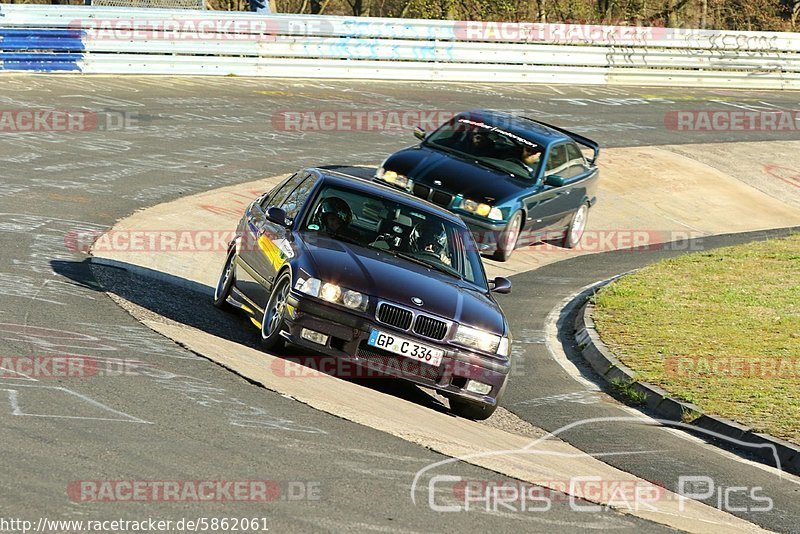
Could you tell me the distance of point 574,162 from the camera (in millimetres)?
18344

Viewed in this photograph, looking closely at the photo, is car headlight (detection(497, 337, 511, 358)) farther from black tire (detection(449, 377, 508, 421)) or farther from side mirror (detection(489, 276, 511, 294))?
side mirror (detection(489, 276, 511, 294))

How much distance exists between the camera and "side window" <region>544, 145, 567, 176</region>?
17406 millimetres

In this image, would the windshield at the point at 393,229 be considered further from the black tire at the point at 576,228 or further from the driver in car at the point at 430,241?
Result: the black tire at the point at 576,228

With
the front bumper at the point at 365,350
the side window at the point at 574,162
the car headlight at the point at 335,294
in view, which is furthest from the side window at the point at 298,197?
the side window at the point at 574,162

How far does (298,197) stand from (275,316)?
1634 millimetres

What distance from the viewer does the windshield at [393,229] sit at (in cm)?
1048

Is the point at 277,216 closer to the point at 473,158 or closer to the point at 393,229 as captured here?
the point at 393,229

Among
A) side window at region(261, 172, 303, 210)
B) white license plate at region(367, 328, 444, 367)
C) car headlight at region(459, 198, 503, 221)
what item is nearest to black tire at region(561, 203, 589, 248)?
car headlight at region(459, 198, 503, 221)

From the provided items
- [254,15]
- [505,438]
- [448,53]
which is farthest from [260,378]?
[448,53]

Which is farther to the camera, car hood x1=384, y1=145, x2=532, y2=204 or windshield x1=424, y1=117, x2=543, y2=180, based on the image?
windshield x1=424, y1=117, x2=543, y2=180

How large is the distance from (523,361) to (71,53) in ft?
52.3

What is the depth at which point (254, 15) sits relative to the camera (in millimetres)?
27953

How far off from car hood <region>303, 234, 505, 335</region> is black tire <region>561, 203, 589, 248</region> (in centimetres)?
850

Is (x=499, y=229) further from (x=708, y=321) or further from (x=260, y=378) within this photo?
(x=260, y=378)
